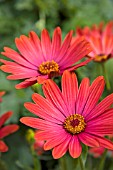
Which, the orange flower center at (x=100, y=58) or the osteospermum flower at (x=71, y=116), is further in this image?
the orange flower center at (x=100, y=58)

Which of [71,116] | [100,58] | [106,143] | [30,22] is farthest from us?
[30,22]

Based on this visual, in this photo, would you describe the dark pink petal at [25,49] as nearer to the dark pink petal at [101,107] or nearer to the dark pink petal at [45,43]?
the dark pink petal at [45,43]

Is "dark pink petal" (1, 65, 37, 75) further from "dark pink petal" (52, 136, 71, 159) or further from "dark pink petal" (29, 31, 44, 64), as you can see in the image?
"dark pink petal" (52, 136, 71, 159)

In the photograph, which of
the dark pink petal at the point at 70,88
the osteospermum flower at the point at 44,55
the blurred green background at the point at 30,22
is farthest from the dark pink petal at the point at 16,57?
the blurred green background at the point at 30,22

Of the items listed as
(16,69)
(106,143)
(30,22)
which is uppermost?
(30,22)

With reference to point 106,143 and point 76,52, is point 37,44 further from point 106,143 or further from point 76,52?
point 106,143

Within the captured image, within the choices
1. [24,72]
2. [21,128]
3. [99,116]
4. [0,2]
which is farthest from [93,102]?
[0,2]

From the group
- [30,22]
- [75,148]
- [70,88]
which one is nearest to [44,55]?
[70,88]
